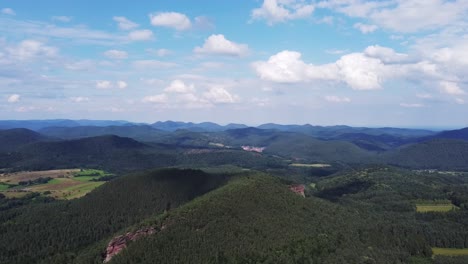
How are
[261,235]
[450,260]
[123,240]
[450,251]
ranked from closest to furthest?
[261,235] → [123,240] → [450,260] → [450,251]

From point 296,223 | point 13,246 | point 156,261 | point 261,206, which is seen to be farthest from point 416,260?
point 13,246

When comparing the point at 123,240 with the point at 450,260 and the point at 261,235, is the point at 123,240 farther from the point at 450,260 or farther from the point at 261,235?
the point at 450,260

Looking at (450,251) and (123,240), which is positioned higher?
(123,240)

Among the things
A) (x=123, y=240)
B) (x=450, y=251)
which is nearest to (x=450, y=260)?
(x=450, y=251)

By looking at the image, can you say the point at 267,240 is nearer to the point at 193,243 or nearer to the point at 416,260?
the point at 193,243

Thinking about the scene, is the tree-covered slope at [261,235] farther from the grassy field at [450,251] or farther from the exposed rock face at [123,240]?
the grassy field at [450,251]

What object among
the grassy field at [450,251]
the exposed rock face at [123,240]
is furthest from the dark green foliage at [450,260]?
the exposed rock face at [123,240]

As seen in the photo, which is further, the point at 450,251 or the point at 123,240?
the point at 450,251
